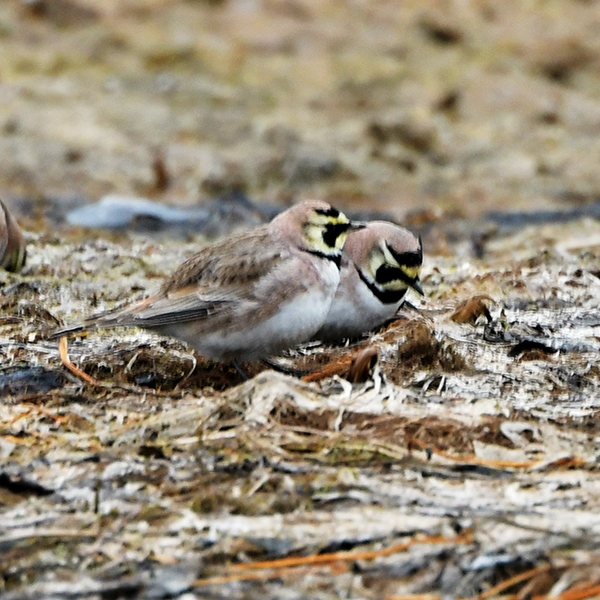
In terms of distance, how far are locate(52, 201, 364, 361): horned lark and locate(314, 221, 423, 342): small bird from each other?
0.47m

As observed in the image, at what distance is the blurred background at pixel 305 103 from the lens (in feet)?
37.7

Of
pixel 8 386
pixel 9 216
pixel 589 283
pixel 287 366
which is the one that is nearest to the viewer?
pixel 8 386

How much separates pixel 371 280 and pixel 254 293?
988mm

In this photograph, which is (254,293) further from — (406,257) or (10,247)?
(10,247)

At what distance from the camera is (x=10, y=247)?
24.0ft

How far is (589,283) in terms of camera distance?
271 inches

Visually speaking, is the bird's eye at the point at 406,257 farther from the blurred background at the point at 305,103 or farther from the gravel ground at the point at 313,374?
the blurred background at the point at 305,103

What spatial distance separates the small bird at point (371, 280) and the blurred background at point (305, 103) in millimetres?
4483

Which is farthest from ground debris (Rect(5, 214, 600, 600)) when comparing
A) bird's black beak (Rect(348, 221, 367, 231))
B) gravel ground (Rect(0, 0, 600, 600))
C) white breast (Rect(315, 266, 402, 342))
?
bird's black beak (Rect(348, 221, 367, 231))

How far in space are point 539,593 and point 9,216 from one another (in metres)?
5.18

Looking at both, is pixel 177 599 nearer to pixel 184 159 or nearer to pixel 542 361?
pixel 542 361

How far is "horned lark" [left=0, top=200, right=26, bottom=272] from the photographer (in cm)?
723

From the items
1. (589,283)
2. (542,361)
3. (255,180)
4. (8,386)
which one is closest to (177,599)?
(8,386)

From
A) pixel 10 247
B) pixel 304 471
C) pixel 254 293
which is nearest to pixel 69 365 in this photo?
pixel 254 293
